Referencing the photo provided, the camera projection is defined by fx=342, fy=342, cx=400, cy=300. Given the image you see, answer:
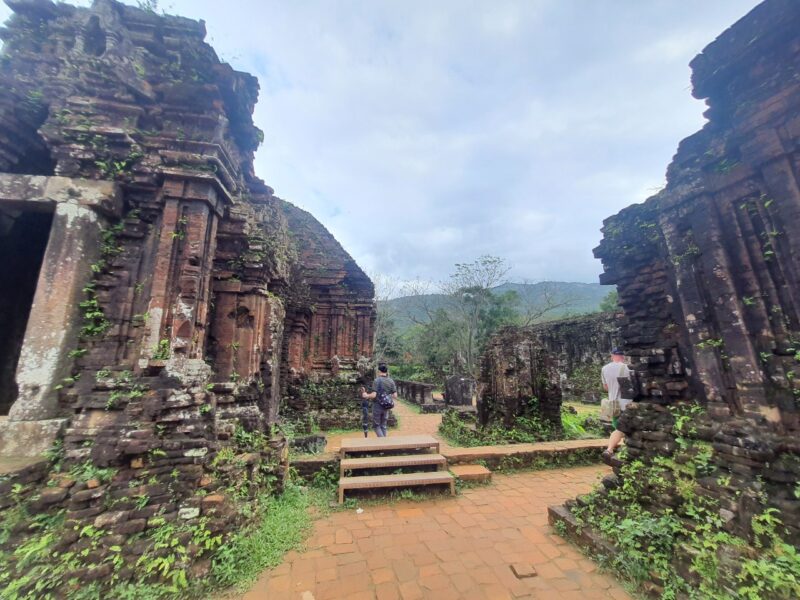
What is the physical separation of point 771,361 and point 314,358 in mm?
10943

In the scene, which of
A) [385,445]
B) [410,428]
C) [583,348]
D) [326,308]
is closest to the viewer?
[385,445]

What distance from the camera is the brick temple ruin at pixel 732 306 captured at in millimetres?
2750

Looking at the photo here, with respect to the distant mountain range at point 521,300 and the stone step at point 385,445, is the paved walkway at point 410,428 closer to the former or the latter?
the stone step at point 385,445

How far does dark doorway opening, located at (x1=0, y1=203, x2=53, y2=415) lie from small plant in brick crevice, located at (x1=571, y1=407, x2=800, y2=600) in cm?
827

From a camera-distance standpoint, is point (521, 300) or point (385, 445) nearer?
point (385, 445)

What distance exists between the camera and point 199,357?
4.27m

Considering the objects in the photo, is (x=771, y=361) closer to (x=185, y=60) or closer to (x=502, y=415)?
(x=502, y=415)

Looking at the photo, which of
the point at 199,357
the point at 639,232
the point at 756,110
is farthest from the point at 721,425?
the point at 199,357

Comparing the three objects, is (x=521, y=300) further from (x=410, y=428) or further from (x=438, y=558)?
(x=438, y=558)

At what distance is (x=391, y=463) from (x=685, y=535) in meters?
3.53

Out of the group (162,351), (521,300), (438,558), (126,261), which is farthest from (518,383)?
(521,300)

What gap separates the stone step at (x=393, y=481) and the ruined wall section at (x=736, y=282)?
2.54 metres

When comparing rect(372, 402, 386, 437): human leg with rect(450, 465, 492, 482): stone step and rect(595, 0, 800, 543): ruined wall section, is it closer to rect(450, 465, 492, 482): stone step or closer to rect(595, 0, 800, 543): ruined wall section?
rect(450, 465, 492, 482): stone step

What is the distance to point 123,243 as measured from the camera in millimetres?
4297
